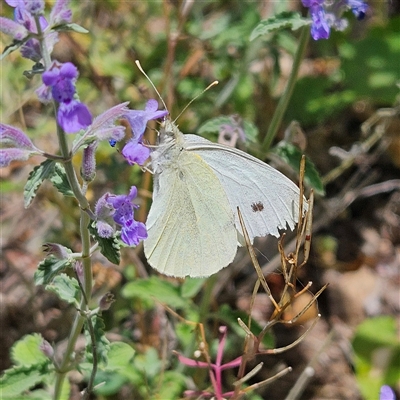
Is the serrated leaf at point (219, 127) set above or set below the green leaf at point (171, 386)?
above

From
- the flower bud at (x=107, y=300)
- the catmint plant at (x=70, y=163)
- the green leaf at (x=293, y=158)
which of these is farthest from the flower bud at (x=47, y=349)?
the green leaf at (x=293, y=158)

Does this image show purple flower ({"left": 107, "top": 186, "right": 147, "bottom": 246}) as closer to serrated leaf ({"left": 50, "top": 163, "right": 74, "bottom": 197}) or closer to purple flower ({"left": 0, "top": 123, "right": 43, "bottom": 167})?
serrated leaf ({"left": 50, "top": 163, "right": 74, "bottom": 197})

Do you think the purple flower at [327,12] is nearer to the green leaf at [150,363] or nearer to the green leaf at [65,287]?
the green leaf at [65,287]

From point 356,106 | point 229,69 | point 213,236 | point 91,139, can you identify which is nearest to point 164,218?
point 213,236

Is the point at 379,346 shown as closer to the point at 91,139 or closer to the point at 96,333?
the point at 96,333

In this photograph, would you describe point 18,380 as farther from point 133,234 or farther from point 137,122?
point 137,122

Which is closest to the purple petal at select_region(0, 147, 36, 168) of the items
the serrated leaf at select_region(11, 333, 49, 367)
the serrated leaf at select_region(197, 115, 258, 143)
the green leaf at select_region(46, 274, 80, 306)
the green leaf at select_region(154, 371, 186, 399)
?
the green leaf at select_region(46, 274, 80, 306)

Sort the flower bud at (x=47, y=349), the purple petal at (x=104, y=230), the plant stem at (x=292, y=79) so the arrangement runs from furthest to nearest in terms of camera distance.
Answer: the plant stem at (x=292, y=79) < the flower bud at (x=47, y=349) < the purple petal at (x=104, y=230)
